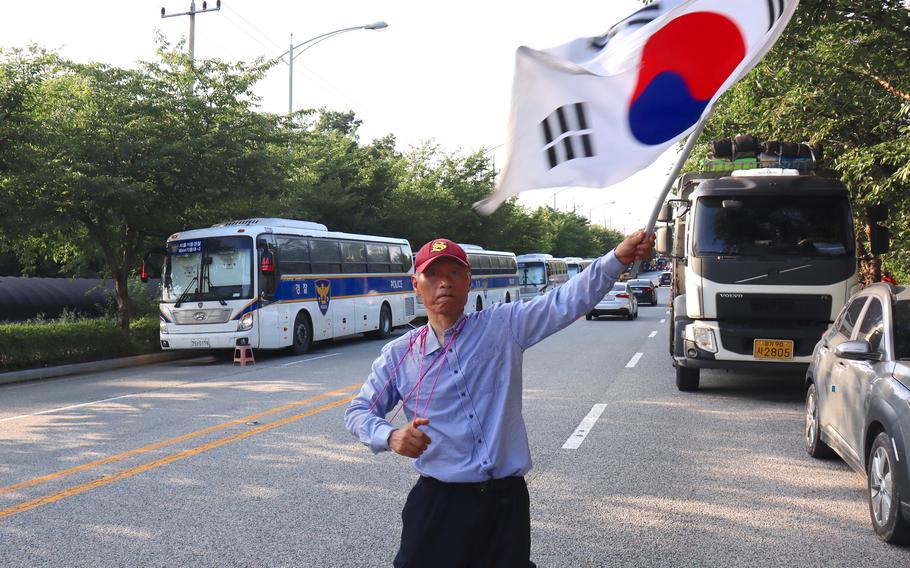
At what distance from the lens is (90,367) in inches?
678

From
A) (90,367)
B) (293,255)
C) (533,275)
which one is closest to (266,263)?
(293,255)

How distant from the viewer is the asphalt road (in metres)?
4.98

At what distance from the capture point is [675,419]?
941 cm

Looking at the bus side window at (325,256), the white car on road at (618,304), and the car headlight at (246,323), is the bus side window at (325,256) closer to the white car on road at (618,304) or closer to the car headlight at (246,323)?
the car headlight at (246,323)

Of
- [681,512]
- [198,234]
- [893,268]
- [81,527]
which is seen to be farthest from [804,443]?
[198,234]

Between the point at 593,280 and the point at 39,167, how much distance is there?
604 inches

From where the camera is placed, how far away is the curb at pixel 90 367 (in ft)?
51.2

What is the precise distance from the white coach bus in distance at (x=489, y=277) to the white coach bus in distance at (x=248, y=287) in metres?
10.8

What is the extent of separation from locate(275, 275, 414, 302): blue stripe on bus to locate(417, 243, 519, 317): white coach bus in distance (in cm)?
519

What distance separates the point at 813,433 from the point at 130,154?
50.6ft

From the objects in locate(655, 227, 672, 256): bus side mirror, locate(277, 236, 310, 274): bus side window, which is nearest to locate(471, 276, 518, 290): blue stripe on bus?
locate(277, 236, 310, 274): bus side window

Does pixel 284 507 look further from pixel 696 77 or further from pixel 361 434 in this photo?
pixel 696 77

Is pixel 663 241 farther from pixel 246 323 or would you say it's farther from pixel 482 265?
pixel 482 265

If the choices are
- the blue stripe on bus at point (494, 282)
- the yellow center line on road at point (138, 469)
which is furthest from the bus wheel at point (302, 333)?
the blue stripe on bus at point (494, 282)
